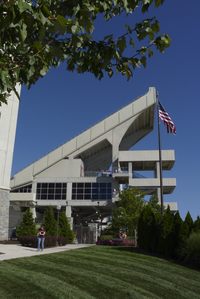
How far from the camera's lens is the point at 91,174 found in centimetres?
6512

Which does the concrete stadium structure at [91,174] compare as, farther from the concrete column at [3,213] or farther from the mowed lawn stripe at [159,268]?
the mowed lawn stripe at [159,268]

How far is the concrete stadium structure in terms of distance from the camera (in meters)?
62.0

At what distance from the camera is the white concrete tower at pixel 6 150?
3397 centimetres

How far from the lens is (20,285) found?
11320mm

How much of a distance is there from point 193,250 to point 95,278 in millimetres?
8301

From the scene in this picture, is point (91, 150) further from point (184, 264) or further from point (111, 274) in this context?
point (111, 274)

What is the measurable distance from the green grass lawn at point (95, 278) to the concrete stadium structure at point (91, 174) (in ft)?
140

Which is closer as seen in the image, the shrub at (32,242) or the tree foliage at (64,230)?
the shrub at (32,242)

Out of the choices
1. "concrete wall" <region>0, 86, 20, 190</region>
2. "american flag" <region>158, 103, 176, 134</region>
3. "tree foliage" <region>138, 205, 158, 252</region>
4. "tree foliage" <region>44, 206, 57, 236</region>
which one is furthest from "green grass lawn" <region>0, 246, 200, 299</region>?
"tree foliage" <region>44, 206, 57, 236</region>

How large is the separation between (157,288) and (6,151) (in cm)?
2403

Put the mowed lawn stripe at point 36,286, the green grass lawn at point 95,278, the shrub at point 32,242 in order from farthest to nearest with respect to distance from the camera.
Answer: the shrub at point 32,242 < the green grass lawn at point 95,278 < the mowed lawn stripe at point 36,286

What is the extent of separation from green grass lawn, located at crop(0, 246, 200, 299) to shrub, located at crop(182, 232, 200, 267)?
1.46 m

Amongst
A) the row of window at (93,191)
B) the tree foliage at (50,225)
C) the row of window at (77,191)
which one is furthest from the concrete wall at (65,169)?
the tree foliage at (50,225)

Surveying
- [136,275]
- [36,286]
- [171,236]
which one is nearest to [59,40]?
[36,286]
